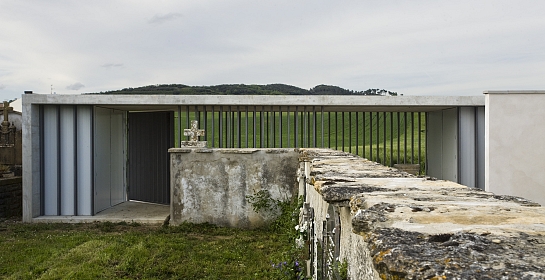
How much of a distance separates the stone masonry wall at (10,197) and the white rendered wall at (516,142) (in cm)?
1173

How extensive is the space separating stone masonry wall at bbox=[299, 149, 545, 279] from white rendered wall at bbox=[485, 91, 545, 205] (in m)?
6.62

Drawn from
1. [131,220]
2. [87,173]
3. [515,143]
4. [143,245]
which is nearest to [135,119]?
[87,173]

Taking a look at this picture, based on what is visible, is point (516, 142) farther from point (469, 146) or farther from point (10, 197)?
point (10, 197)

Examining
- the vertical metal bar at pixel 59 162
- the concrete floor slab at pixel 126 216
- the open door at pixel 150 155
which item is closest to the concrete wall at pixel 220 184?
the concrete floor slab at pixel 126 216

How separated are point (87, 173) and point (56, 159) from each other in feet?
2.72

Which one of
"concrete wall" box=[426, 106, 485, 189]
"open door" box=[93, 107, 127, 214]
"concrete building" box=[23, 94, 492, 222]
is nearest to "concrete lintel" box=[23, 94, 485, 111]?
"concrete building" box=[23, 94, 492, 222]

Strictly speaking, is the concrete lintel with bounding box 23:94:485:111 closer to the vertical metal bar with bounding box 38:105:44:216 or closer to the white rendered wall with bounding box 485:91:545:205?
the vertical metal bar with bounding box 38:105:44:216

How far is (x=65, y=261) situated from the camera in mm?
6832

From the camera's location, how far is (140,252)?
7.24 metres

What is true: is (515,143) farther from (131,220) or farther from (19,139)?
(19,139)

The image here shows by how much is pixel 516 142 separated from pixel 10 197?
40.6 ft

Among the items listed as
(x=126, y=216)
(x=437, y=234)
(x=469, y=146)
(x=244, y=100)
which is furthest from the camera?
(x=469, y=146)

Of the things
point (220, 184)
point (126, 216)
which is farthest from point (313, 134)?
point (126, 216)

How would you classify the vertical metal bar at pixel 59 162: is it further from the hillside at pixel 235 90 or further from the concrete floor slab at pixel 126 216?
Answer: the hillside at pixel 235 90
